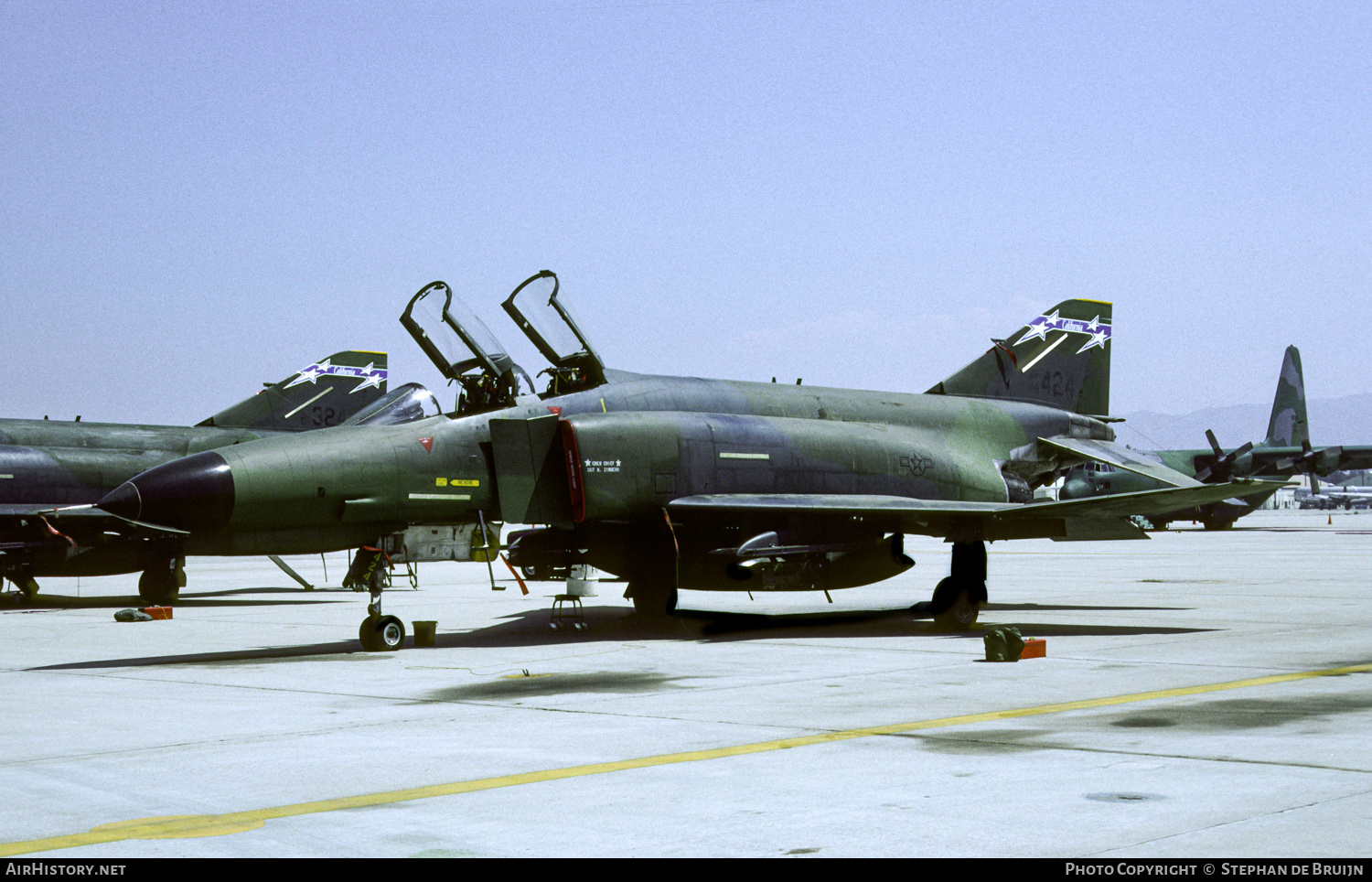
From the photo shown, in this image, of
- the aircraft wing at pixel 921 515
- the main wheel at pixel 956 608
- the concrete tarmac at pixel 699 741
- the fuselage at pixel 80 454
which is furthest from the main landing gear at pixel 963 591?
the fuselage at pixel 80 454

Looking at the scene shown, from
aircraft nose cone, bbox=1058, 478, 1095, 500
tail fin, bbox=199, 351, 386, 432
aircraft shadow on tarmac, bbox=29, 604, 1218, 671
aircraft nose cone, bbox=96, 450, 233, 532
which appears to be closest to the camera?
aircraft nose cone, bbox=96, 450, 233, 532

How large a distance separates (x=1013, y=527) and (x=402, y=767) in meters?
10.1

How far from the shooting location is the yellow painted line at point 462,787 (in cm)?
534

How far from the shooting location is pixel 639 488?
14586 millimetres

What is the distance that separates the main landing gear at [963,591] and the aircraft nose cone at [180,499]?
8.18 m

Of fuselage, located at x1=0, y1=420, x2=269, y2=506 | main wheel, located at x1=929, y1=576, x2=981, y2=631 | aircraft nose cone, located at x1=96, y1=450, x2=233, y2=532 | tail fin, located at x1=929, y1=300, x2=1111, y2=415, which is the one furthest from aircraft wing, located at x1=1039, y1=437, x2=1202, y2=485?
fuselage, located at x1=0, y1=420, x2=269, y2=506

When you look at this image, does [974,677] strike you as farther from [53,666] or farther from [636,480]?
[53,666]

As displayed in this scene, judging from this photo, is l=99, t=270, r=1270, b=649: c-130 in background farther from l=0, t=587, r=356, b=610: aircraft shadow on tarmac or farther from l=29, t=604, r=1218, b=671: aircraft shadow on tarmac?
l=0, t=587, r=356, b=610: aircraft shadow on tarmac

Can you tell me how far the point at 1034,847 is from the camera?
495cm

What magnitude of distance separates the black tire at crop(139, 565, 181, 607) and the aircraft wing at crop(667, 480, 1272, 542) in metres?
10.7

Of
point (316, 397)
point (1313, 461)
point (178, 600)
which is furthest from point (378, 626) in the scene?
point (1313, 461)

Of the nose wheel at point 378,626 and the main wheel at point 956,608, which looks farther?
the main wheel at point 956,608

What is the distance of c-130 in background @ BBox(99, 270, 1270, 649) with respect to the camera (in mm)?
13031

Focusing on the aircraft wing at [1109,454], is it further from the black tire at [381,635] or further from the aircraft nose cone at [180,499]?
the aircraft nose cone at [180,499]
